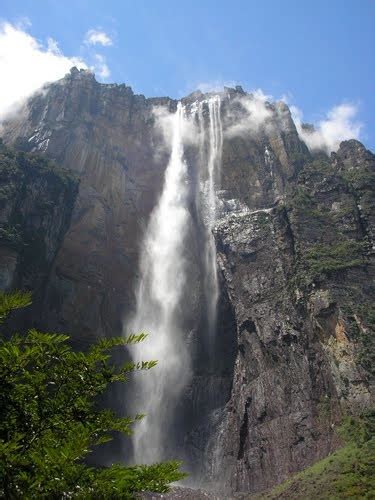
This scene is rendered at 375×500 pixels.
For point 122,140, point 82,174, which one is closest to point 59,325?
point 82,174

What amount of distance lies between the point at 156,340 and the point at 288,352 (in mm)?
13792

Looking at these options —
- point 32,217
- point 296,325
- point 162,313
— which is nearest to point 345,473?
point 296,325

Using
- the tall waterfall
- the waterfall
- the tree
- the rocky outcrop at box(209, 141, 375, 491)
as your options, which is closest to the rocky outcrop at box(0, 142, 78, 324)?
the tall waterfall

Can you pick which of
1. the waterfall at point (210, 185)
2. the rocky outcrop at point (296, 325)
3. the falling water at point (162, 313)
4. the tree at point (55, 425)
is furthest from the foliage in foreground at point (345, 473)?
the tree at point (55, 425)

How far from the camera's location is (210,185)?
61.0 metres

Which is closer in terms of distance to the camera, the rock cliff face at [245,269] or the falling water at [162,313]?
the rock cliff face at [245,269]

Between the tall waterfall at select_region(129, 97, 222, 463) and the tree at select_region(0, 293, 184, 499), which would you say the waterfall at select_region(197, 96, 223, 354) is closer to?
the tall waterfall at select_region(129, 97, 222, 463)

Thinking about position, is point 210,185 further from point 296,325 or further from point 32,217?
point 296,325

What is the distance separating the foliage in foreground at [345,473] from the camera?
23875 millimetres

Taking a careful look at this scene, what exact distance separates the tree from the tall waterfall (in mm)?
28950

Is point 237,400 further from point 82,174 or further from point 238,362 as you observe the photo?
point 82,174

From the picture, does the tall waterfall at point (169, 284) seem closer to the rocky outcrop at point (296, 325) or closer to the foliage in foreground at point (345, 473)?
the rocky outcrop at point (296, 325)

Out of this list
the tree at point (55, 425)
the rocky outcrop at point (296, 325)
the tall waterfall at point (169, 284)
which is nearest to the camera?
the tree at point (55, 425)

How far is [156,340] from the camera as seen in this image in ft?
151
